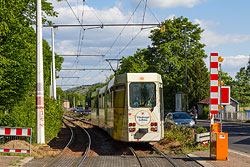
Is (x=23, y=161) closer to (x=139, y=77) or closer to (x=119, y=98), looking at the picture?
(x=119, y=98)

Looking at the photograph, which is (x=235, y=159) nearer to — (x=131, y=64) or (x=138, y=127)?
(x=138, y=127)

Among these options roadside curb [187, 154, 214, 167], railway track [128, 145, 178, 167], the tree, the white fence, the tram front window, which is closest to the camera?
roadside curb [187, 154, 214, 167]

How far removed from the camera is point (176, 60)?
57.9 m

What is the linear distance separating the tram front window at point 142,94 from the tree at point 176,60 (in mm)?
41022

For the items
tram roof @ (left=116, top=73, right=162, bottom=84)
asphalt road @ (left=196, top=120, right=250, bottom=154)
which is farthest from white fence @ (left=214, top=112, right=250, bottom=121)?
tram roof @ (left=116, top=73, right=162, bottom=84)

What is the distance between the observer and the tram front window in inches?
644

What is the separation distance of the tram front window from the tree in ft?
135

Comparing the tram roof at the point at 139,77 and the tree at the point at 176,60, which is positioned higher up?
the tree at the point at 176,60

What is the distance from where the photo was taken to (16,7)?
19125mm

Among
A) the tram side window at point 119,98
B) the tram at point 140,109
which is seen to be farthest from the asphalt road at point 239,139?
the tram side window at point 119,98

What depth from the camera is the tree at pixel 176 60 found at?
59.0 meters

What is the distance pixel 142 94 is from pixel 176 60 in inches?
1655

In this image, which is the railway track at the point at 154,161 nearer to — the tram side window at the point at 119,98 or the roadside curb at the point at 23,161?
the tram side window at the point at 119,98

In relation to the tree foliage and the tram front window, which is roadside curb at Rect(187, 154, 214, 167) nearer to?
the tram front window
